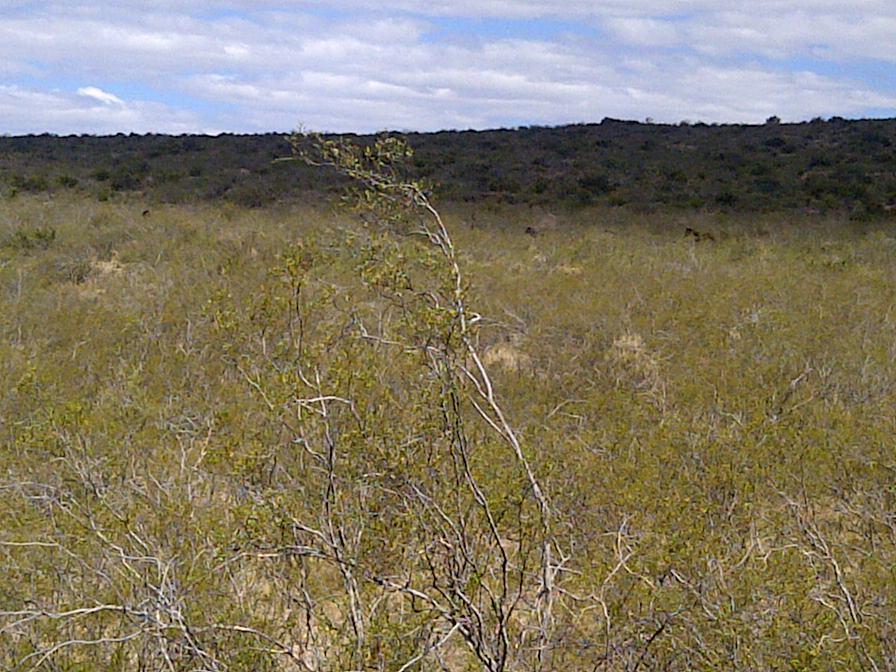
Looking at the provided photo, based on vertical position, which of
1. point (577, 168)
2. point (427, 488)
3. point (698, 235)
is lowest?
point (698, 235)

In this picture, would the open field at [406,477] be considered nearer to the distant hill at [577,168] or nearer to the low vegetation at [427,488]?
the low vegetation at [427,488]

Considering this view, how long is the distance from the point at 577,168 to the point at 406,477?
19301 millimetres

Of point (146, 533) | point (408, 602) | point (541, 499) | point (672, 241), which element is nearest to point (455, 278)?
point (541, 499)

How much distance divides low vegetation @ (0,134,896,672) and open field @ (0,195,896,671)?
19 millimetres

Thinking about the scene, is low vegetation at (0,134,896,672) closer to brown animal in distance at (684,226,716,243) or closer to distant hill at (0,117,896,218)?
brown animal in distance at (684,226,716,243)

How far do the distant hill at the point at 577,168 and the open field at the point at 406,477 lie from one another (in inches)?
356

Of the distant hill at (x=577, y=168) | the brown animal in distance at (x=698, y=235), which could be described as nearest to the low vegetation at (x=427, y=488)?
the brown animal in distance at (x=698, y=235)

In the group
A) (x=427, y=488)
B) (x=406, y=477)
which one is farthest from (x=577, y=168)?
(x=406, y=477)

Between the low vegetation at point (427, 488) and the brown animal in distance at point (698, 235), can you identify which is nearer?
the low vegetation at point (427, 488)

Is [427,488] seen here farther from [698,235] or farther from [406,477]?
[698,235]

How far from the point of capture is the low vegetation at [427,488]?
3.13 m

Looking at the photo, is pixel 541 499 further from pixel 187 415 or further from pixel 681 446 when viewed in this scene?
pixel 187 415

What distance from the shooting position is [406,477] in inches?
126

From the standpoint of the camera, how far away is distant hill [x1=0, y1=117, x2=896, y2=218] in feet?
57.3
